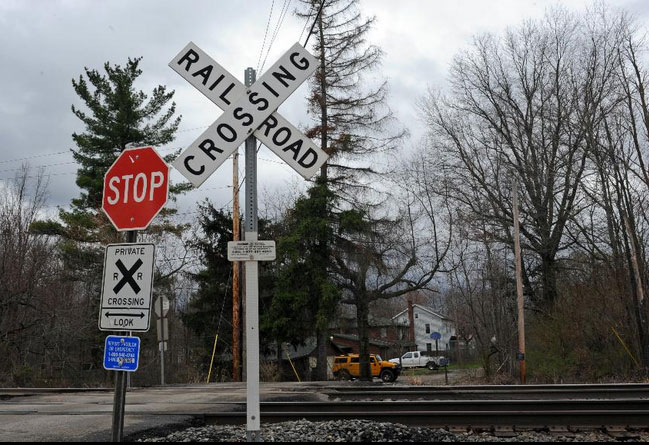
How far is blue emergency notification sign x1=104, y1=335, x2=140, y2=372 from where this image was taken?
4.98m

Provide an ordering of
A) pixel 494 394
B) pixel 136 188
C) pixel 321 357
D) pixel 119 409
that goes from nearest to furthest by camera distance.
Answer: pixel 119 409 → pixel 136 188 → pixel 494 394 → pixel 321 357

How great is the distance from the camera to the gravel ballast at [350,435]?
22.9 feet

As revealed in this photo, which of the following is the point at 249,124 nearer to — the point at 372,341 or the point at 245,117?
the point at 245,117

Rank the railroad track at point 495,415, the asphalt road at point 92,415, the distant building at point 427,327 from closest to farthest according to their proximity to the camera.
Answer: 1. the asphalt road at point 92,415
2. the railroad track at point 495,415
3. the distant building at point 427,327

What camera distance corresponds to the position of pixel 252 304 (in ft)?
17.0

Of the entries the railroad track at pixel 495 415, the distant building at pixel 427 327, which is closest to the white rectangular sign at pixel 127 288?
the railroad track at pixel 495 415

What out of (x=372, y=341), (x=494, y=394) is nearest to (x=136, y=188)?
(x=494, y=394)

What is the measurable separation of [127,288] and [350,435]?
137 inches

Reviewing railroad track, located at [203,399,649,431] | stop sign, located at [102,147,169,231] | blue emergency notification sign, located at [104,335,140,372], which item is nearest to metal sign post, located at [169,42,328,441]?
stop sign, located at [102,147,169,231]

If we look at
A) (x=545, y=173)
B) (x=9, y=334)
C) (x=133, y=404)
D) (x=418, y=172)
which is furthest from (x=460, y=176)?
(x=133, y=404)

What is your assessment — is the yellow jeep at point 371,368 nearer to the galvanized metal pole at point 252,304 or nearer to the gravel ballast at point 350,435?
the gravel ballast at point 350,435

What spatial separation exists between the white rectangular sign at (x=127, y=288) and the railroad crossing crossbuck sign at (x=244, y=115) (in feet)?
2.69

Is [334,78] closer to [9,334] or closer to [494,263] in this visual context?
[494,263]

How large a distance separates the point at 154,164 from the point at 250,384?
212 centimetres
